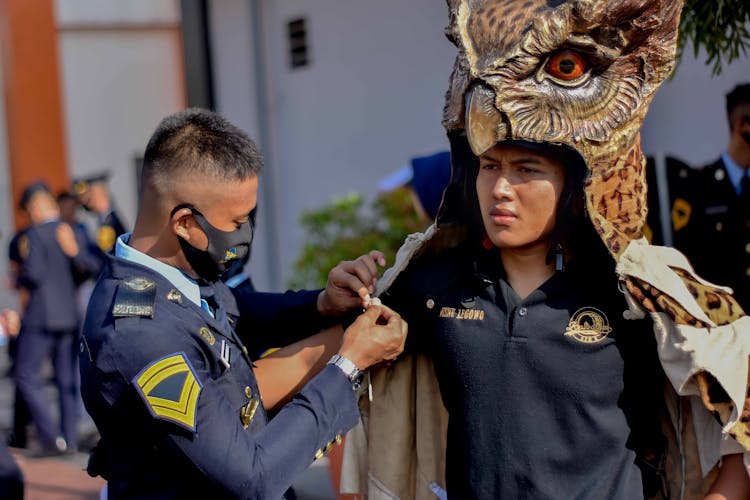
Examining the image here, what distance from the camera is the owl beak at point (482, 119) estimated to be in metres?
2.30

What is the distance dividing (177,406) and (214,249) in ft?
1.56

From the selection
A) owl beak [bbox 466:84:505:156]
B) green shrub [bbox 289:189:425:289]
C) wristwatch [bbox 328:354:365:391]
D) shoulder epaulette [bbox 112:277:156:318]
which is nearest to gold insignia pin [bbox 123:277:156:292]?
shoulder epaulette [bbox 112:277:156:318]

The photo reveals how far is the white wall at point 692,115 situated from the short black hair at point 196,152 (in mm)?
4449

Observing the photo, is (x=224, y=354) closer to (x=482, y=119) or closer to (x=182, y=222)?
(x=182, y=222)

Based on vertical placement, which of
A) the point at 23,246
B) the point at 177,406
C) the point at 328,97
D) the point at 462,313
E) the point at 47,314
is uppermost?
the point at 328,97

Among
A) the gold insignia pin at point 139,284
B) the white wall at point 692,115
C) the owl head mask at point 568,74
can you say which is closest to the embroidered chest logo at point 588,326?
the owl head mask at point 568,74

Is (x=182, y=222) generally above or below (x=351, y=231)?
above

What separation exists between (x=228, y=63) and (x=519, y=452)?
9.12 m

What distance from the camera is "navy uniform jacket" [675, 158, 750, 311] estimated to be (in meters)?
4.80

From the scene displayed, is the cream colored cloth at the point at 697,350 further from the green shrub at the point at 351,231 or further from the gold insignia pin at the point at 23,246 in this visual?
the gold insignia pin at the point at 23,246

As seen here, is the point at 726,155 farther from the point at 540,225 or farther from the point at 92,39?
the point at 92,39

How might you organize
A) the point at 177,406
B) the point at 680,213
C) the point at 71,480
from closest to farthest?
the point at 177,406 → the point at 680,213 → the point at 71,480

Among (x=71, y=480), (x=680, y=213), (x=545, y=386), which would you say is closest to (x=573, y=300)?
(x=545, y=386)

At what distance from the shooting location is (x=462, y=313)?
251cm
